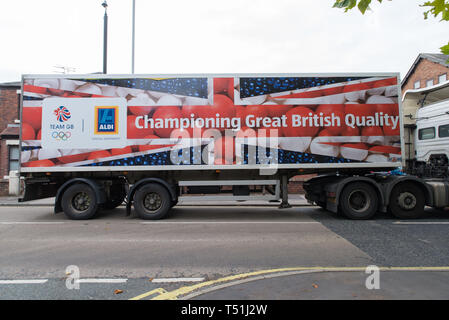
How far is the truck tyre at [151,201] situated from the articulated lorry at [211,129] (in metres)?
0.04

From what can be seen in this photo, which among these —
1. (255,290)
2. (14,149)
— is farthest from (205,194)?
(14,149)

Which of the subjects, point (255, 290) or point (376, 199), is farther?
point (376, 199)

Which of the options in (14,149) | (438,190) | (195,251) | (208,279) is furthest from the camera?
(14,149)

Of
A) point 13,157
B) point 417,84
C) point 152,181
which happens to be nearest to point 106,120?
point 152,181

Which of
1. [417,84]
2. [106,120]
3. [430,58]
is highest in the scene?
[430,58]

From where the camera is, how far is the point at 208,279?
3699 millimetres

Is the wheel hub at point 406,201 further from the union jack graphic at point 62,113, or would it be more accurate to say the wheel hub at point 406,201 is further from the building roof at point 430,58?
the building roof at point 430,58

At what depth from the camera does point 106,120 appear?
25.7 ft

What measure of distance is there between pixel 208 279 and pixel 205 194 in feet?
14.7

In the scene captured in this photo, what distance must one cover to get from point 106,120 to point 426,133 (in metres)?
9.19

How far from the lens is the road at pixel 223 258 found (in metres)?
3.28

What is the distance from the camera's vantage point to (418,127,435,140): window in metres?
7.94

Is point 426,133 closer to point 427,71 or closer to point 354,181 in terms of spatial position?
point 354,181

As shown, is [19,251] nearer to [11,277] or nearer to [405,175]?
[11,277]
